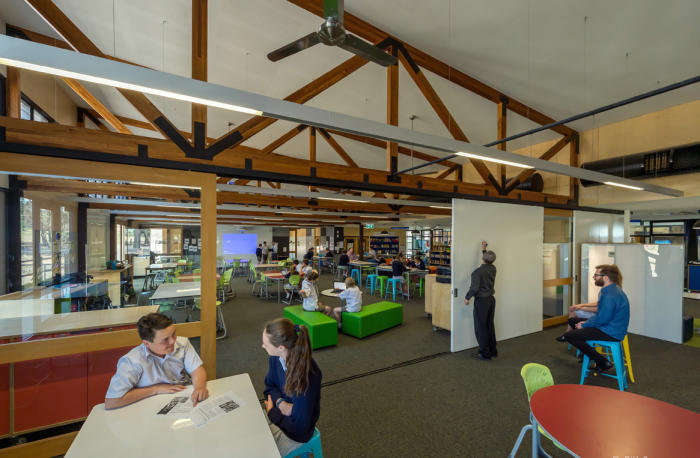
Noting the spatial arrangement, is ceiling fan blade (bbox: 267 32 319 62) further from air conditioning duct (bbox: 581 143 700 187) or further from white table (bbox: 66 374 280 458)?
air conditioning duct (bbox: 581 143 700 187)

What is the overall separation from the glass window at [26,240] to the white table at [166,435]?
228cm

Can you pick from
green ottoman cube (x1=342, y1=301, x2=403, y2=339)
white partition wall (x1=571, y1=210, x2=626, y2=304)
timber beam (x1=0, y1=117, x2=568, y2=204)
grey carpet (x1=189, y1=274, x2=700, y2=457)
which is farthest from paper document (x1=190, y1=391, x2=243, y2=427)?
white partition wall (x1=571, y1=210, x2=626, y2=304)

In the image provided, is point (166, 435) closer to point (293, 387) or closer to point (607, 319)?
point (293, 387)

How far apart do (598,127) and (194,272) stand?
860 centimetres

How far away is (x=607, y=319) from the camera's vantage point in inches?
144

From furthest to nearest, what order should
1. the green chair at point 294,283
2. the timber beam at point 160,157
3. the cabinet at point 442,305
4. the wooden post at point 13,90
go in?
the green chair at point 294,283, the cabinet at point 442,305, the wooden post at point 13,90, the timber beam at point 160,157

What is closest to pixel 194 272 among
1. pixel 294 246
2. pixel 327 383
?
pixel 327 383

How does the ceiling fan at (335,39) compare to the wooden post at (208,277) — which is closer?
the ceiling fan at (335,39)

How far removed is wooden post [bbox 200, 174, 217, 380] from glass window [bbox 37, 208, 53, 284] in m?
1.76

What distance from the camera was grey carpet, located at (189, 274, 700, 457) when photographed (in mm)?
2785

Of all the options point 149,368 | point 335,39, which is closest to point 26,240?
point 149,368

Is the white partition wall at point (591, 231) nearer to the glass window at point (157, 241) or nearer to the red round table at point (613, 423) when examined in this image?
the red round table at point (613, 423)

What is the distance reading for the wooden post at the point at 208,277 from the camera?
2938mm

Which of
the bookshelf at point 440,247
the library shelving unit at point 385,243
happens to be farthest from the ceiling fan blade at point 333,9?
the library shelving unit at point 385,243
